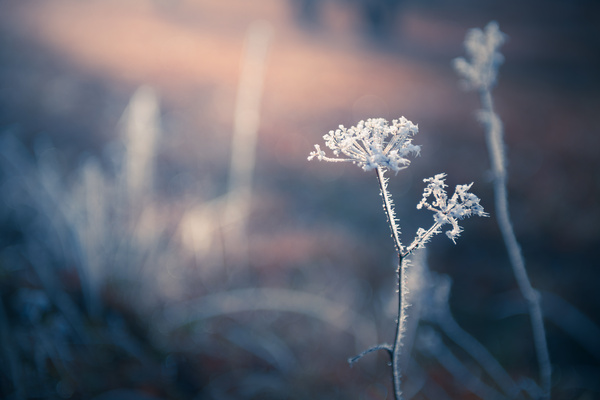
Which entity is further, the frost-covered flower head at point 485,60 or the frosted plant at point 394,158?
the frost-covered flower head at point 485,60

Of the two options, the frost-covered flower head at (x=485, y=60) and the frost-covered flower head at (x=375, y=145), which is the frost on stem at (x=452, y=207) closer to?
the frost-covered flower head at (x=375, y=145)

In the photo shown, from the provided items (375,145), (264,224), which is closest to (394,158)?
(375,145)

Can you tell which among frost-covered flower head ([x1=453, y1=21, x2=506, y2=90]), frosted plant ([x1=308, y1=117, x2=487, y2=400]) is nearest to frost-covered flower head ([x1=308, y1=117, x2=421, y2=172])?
frosted plant ([x1=308, y1=117, x2=487, y2=400])

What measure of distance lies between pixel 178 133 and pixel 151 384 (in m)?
1.72

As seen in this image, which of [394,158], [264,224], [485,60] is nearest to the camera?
[394,158]

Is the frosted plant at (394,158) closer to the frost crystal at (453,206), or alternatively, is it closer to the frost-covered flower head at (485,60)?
the frost crystal at (453,206)

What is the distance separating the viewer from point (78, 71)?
2.55m

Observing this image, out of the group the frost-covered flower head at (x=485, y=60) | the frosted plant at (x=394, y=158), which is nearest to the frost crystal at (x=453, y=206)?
the frosted plant at (x=394, y=158)

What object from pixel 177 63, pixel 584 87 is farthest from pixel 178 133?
pixel 584 87

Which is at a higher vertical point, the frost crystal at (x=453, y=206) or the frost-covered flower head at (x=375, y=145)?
the frost-covered flower head at (x=375, y=145)

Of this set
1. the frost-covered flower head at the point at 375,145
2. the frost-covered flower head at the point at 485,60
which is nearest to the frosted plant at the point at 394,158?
the frost-covered flower head at the point at 375,145

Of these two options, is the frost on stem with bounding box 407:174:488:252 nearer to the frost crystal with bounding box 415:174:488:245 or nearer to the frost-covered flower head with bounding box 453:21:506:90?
the frost crystal with bounding box 415:174:488:245

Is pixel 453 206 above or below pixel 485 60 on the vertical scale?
below

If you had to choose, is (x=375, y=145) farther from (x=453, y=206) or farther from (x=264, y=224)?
(x=264, y=224)
